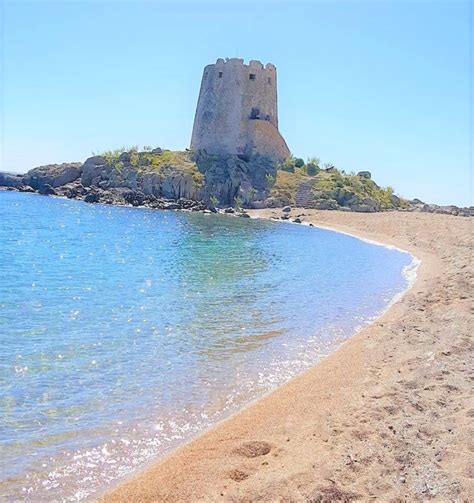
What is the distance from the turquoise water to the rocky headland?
3278cm

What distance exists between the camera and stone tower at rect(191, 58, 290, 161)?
224 ft

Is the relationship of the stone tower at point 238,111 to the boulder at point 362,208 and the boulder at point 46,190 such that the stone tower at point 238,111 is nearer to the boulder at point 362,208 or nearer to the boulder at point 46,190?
the boulder at point 362,208

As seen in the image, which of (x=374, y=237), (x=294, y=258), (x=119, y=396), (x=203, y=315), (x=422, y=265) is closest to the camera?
(x=119, y=396)

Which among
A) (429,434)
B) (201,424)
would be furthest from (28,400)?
(429,434)

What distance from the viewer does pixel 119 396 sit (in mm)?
8195

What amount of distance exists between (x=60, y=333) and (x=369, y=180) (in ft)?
206

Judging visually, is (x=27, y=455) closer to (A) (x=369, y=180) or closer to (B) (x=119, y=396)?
(B) (x=119, y=396)

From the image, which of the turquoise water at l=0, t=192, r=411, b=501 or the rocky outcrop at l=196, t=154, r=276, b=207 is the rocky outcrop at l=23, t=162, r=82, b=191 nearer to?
the rocky outcrop at l=196, t=154, r=276, b=207

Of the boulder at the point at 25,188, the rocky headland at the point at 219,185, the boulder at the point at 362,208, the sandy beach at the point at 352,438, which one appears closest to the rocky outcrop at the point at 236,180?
the rocky headland at the point at 219,185

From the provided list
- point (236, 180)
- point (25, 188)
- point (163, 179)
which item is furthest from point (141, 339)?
point (25, 188)

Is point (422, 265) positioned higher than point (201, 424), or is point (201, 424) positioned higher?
point (422, 265)

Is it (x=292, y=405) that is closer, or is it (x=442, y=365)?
(x=292, y=405)

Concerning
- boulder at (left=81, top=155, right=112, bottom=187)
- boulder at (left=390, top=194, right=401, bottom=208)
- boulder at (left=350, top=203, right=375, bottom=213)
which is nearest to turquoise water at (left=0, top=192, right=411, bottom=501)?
boulder at (left=350, top=203, right=375, bottom=213)

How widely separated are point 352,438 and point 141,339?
5.99m
